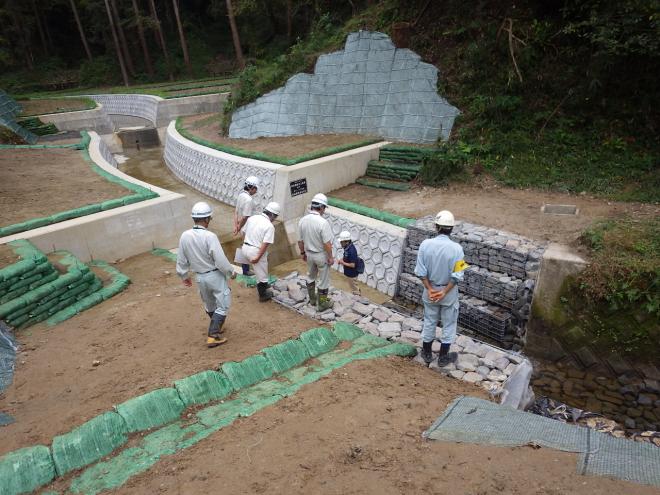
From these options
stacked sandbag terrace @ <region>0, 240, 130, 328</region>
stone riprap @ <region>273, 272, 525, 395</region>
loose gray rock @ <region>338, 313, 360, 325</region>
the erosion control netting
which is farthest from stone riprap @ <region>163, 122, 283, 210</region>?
the erosion control netting

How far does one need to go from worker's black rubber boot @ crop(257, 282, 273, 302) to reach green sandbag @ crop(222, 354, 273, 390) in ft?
5.71

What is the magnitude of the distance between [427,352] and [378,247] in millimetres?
3861

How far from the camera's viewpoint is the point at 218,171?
12.4 m

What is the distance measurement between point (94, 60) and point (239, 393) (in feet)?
111

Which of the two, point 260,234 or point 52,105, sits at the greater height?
point 52,105

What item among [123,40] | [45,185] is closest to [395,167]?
[45,185]

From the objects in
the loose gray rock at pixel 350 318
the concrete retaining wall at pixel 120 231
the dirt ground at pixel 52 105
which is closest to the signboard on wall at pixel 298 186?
the concrete retaining wall at pixel 120 231

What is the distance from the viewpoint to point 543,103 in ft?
33.0

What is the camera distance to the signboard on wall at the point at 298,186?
10.1 meters

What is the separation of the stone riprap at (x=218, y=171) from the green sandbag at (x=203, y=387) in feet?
22.7

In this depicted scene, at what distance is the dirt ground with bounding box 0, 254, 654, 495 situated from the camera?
110 inches

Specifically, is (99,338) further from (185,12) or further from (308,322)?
(185,12)

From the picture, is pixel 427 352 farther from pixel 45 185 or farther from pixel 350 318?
pixel 45 185

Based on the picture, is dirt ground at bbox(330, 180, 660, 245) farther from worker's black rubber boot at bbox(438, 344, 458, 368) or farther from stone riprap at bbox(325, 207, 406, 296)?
worker's black rubber boot at bbox(438, 344, 458, 368)
